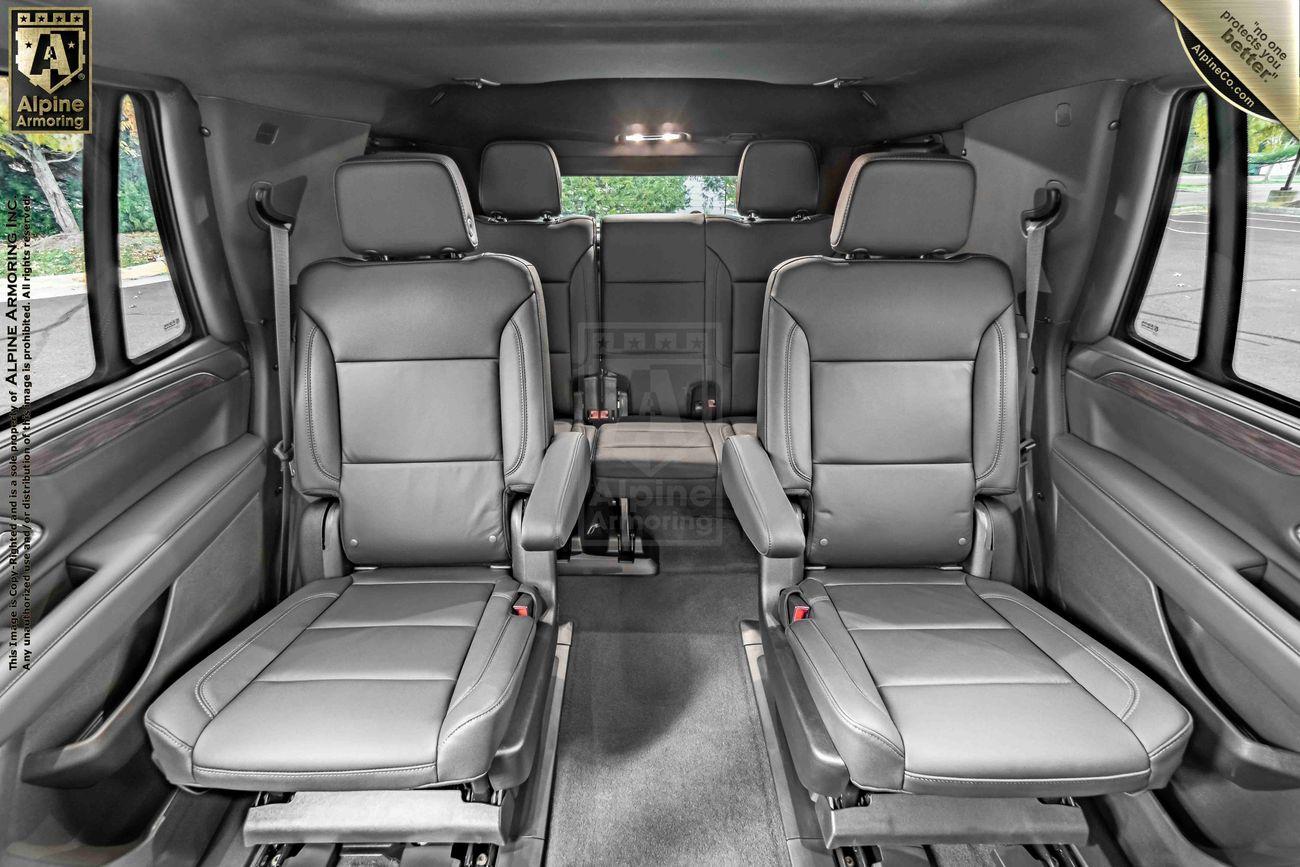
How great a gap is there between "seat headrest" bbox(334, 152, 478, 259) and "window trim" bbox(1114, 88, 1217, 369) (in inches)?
72.8

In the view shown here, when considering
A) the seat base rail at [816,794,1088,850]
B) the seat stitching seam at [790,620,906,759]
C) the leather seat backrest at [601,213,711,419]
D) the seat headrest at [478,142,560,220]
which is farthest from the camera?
the leather seat backrest at [601,213,711,419]

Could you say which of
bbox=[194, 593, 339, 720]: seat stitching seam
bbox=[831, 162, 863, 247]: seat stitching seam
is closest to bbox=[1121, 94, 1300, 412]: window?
bbox=[831, 162, 863, 247]: seat stitching seam

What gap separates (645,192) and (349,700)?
10.6 ft

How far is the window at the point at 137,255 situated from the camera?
1754mm

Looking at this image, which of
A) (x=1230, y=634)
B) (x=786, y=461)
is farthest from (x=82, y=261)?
(x=1230, y=634)

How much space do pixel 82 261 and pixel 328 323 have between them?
0.52m

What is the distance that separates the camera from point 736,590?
2.92 meters

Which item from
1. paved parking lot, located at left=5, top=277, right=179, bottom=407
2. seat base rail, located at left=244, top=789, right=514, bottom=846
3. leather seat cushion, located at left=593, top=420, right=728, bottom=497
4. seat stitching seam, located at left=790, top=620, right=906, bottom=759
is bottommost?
seat base rail, located at left=244, top=789, right=514, bottom=846

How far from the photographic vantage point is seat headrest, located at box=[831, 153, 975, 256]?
6.03ft

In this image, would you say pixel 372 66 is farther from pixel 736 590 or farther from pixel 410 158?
pixel 736 590

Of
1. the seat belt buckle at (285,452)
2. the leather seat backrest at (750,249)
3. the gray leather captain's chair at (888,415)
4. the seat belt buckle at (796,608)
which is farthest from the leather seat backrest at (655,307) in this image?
the seat belt buckle at (796,608)

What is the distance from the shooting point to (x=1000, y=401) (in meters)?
1.91

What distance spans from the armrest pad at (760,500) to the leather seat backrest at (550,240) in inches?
54.7

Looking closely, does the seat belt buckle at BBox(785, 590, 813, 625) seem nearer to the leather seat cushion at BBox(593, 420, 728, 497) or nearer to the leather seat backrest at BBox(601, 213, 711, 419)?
the leather seat cushion at BBox(593, 420, 728, 497)
